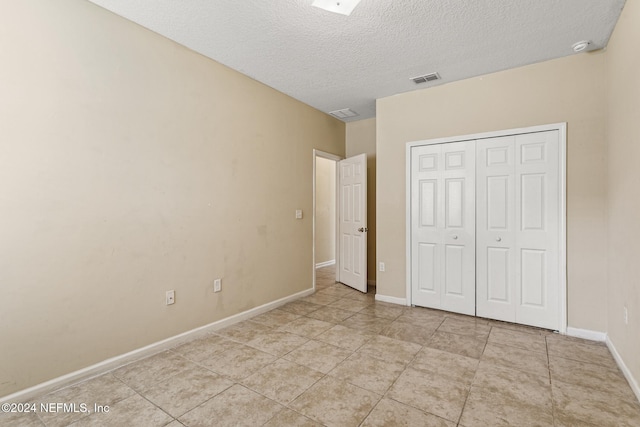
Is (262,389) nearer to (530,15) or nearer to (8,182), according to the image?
(8,182)

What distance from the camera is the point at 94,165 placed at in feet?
7.29

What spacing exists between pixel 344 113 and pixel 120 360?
403 cm

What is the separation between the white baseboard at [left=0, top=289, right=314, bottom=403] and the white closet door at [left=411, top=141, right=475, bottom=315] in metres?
2.08

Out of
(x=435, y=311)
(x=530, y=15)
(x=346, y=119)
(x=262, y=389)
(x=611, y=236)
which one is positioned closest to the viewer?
(x=262, y=389)

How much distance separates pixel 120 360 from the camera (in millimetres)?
2344

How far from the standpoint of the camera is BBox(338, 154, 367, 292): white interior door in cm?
442

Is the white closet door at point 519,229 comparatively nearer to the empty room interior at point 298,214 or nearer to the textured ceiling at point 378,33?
the empty room interior at point 298,214

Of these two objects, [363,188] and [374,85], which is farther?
[363,188]

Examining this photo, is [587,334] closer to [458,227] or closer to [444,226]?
[458,227]

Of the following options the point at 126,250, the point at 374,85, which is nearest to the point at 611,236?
the point at 374,85

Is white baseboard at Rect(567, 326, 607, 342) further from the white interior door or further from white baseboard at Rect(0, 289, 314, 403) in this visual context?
white baseboard at Rect(0, 289, 314, 403)

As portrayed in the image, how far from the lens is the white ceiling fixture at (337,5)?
6.67 feet

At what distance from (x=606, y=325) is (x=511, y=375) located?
1.34 metres

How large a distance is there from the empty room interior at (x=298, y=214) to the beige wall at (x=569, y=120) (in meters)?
0.02
